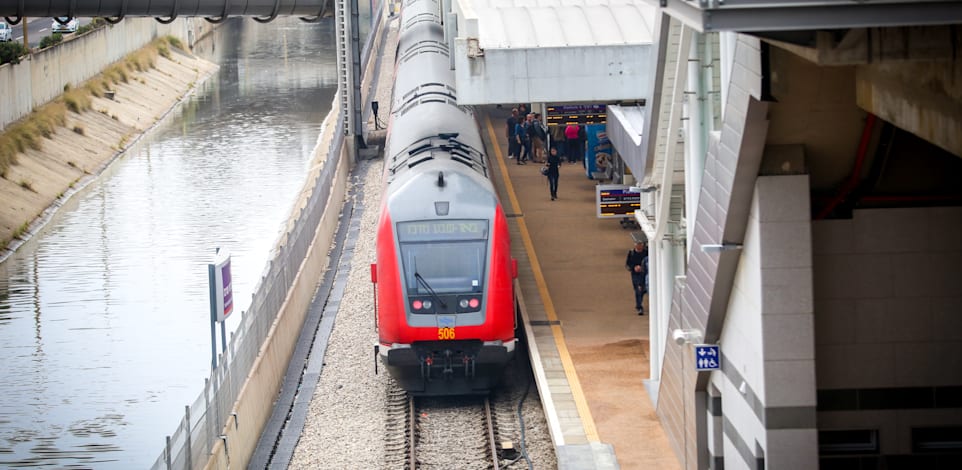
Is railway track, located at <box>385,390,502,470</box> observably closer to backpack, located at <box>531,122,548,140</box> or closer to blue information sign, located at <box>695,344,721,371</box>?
blue information sign, located at <box>695,344,721,371</box>

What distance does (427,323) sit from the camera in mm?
20359

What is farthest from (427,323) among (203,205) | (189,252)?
(203,205)

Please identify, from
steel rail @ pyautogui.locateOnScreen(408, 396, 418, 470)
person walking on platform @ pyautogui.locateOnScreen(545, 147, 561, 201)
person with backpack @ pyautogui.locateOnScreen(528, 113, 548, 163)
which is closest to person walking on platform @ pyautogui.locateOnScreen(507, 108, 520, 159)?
person with backpack @ pyautogui.locateOnScreen(528, 113, 548, 163)

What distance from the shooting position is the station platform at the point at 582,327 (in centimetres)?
1812

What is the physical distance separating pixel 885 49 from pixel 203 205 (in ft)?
111

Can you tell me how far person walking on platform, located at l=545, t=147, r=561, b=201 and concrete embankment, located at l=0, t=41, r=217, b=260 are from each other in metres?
13.7

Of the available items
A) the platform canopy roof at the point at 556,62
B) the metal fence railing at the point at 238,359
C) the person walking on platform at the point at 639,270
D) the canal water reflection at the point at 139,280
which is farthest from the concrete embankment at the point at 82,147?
the person walking on platform at the point at 639,270

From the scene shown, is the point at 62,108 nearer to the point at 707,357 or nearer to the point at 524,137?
the point at 524,137

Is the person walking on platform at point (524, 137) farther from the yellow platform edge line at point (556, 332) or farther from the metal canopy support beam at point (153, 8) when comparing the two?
the metal canopy support beam at point (153, 8)

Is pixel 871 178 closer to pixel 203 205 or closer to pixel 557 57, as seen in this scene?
pixel 557 57

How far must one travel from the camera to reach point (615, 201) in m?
23.0

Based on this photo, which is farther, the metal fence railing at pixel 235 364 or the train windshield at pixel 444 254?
the train windshield at pixel 444 254

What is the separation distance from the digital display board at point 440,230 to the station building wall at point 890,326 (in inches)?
292

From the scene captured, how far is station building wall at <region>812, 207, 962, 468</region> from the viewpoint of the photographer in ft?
45.7
